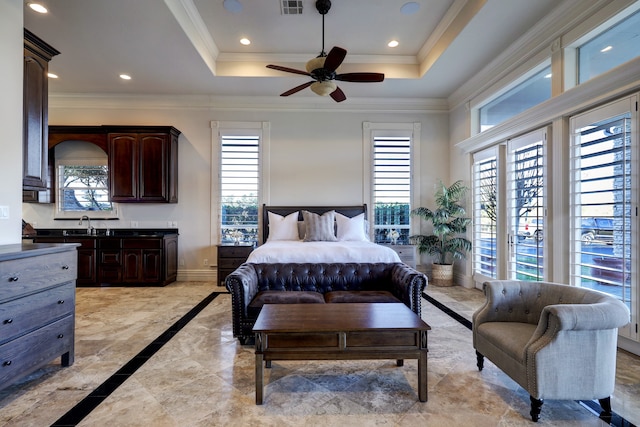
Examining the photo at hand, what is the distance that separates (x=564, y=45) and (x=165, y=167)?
606 centimetres

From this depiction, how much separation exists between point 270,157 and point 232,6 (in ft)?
8.72

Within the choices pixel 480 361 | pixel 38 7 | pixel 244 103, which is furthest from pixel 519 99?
pixel 38 7

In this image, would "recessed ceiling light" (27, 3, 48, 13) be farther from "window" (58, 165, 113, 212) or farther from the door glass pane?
the door glass pane

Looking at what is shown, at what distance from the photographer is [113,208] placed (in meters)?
5.93

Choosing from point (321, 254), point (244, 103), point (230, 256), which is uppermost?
point (244, 103)

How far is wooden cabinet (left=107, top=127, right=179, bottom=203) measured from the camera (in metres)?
5.56

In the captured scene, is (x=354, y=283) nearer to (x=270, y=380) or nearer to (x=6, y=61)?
(x=270, y=380)

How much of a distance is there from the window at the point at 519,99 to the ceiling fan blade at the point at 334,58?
274 centimetres

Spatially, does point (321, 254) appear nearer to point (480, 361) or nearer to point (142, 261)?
point (480, 361)

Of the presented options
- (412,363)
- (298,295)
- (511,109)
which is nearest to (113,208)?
(298,295)

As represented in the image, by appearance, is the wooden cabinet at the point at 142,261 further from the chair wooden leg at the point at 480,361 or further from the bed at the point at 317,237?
the chair wooden leg at the point at 480,361

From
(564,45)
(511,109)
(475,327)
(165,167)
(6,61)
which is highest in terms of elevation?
(564,45)

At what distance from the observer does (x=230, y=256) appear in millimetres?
5520

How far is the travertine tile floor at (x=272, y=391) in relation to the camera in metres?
1.94
